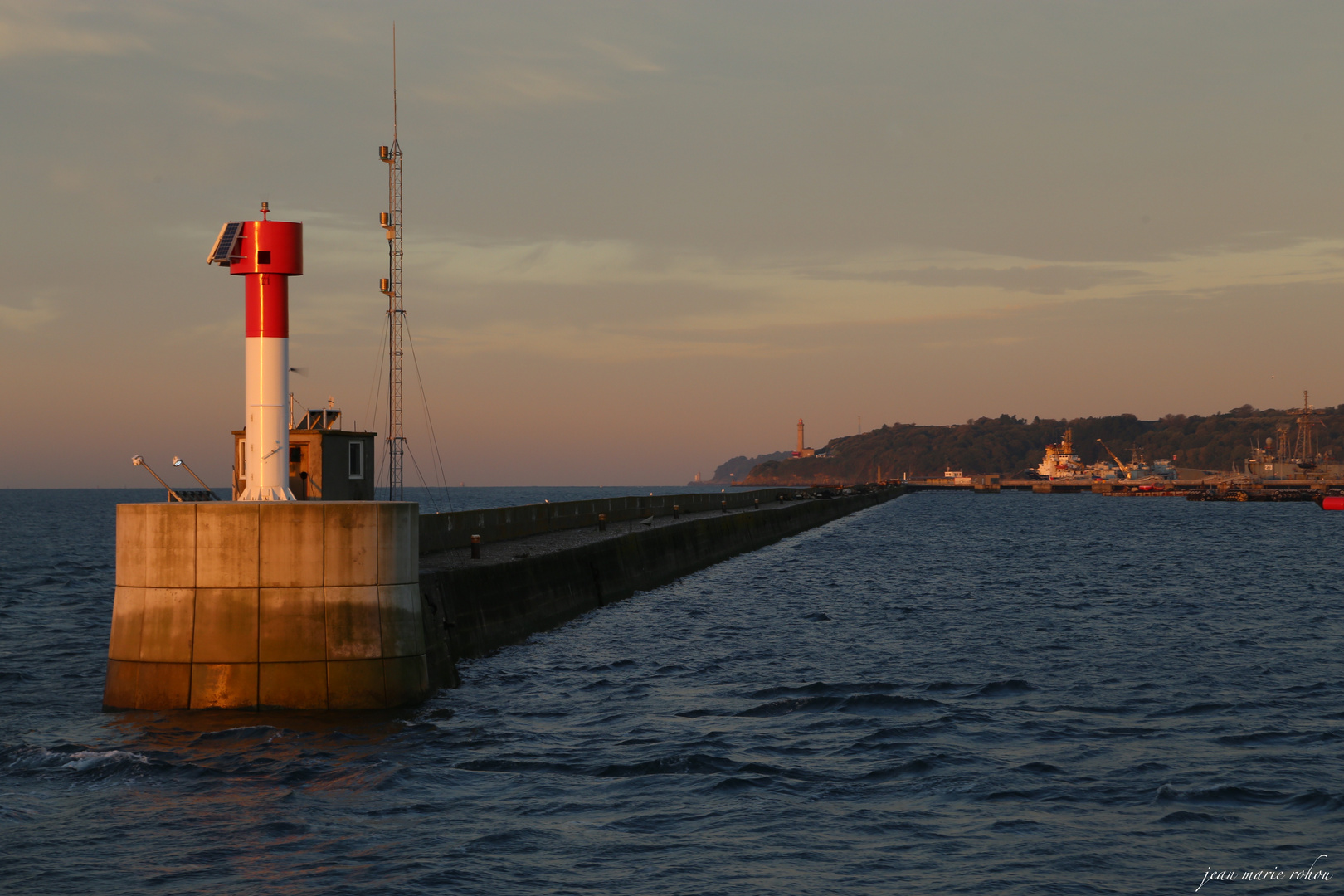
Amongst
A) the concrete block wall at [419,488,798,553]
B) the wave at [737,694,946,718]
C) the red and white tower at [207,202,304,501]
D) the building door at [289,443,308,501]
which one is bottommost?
the wave at [737,694,946,718]

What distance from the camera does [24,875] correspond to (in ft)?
35.7

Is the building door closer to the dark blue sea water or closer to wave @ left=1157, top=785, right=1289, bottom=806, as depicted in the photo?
→ the dark blue sea water

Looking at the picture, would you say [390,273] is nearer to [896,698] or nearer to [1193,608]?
[896,698]

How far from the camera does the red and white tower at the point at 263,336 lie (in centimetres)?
1811

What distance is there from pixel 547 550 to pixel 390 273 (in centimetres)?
891

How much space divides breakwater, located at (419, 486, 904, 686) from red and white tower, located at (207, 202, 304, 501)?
3.46 m

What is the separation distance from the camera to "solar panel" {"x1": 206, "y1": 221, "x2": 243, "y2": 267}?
18031 mm

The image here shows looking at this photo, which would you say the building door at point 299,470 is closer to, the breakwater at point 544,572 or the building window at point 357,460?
the building window at point 357,460

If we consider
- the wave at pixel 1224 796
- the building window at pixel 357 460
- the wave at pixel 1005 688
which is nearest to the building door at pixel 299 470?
the building window at pixel 357 460

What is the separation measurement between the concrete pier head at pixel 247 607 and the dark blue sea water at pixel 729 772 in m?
0.50

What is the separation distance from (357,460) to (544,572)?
22.6 ft

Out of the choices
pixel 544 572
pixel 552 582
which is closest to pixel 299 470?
pixel 544 572

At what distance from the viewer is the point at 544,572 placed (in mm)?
30078

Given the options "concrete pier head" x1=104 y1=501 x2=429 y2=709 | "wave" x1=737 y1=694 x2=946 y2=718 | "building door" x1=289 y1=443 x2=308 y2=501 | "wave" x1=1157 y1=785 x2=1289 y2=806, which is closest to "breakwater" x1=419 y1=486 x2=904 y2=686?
"concrete pier head" x1=104 y1=501 x2=429 y2=709
